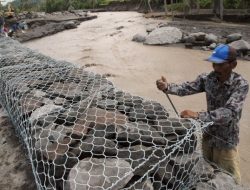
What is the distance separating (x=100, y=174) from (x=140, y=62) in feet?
37.8

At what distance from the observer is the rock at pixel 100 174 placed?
2.69 m

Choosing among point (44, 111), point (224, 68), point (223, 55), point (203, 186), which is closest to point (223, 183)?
point (203, 186)

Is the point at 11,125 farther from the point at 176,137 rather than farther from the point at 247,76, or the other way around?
the point at 247,76

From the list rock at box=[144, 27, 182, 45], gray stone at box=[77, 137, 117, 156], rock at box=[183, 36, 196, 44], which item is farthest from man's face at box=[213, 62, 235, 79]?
rock at box=[144, 27, 182, 45]

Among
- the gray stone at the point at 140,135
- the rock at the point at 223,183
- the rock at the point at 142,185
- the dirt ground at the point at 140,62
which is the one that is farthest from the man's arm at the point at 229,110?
the dirt ground at the point at 140,62

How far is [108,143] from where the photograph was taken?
310 centimetres

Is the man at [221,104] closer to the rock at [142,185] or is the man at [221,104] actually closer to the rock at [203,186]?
the rock at [203,186]

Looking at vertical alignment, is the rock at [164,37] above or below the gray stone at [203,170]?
below

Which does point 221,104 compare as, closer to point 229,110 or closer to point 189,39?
point 229,110

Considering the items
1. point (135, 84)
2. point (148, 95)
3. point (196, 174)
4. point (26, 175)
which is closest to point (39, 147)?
point (26, 175)

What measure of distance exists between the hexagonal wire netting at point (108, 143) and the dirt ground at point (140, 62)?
7.77 ft

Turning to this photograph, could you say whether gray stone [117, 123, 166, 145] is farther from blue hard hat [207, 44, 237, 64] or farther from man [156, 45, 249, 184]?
blue hard hat [207, 44, 237, 64]

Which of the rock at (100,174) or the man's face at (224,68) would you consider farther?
the man's face at (224,68)

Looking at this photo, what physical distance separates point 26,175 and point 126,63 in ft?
34.3
